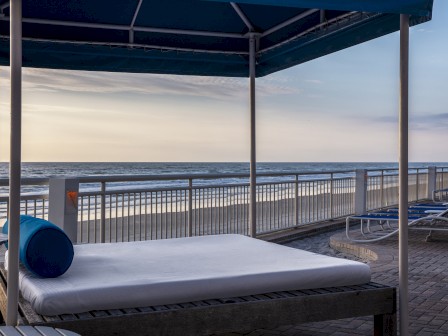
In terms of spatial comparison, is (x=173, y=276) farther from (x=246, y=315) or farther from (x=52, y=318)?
(x=52, y=318)

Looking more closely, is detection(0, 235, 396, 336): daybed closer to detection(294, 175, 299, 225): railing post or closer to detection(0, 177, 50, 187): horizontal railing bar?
detection(0, 177, 50, 187): horizontal railing bar

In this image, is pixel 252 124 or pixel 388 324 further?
pixel 252 124

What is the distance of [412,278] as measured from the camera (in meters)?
5.68

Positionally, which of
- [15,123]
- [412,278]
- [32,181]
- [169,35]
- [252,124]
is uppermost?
[169,35]

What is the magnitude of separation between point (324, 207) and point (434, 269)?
4415 millimetres

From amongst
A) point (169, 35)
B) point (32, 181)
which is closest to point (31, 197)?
point (32, 181)

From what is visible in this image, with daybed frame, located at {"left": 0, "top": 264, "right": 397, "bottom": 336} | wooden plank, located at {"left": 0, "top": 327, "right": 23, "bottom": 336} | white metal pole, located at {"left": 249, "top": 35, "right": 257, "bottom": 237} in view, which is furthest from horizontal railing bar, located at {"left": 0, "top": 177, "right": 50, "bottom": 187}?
wooden plank, located at {"left": 0, "top": 327, "right": 23, "bottom": 336}

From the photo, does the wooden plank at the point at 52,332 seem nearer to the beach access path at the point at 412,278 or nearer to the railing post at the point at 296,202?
the beach access path at the point at 412,278

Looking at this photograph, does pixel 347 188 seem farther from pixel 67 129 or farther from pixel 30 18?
pixel 67 129

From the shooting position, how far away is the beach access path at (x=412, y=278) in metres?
3.97

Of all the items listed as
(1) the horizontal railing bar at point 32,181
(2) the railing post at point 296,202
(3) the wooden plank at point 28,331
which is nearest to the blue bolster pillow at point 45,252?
(3) the wooden plank at point 28,331

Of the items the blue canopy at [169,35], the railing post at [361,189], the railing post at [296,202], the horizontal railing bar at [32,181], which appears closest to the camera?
the blue canopy at [169,35]

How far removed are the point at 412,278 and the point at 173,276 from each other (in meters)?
3.33

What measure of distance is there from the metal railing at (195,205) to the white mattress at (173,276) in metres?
1.94
